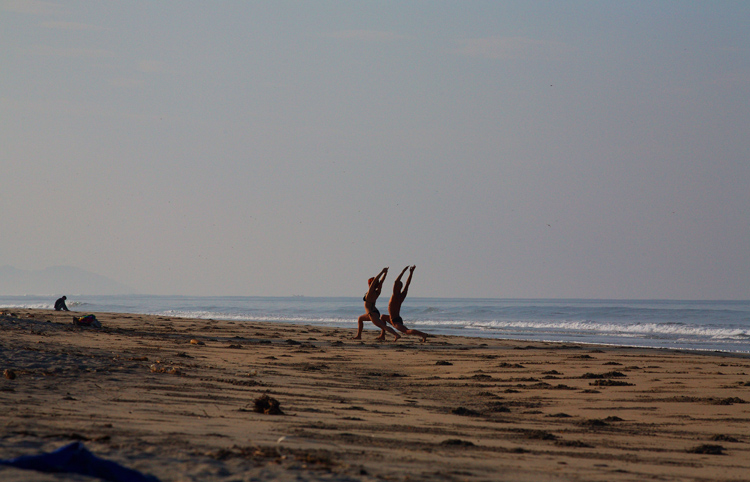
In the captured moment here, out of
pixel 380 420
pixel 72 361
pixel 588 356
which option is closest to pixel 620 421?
pixel 380 420

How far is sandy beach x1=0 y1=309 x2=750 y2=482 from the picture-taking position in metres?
4.27

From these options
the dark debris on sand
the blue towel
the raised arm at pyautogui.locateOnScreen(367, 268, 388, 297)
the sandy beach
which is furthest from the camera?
the raised arm at pyautogui.locateOnScreen(367, 268, 388, 297)

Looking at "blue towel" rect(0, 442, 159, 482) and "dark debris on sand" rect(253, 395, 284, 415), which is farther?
"dark debris on sand" rect(253, 395, 284, 415)

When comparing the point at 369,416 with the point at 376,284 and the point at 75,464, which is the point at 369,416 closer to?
the point at 75,464

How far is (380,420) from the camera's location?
20.9ft

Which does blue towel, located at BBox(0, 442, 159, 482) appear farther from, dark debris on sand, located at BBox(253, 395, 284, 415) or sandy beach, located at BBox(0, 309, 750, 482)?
dark debris on sand, located at BBox(253, 395, 284, 415)

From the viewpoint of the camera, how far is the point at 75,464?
3.53 m

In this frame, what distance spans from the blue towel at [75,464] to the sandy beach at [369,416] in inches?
3.3

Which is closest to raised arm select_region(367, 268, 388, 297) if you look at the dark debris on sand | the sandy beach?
the sandy beach

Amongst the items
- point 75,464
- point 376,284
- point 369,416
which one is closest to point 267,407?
point 369,416

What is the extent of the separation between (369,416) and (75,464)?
3.48 m

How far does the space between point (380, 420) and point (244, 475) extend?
2.78 metres

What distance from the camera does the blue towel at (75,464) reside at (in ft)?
11.4

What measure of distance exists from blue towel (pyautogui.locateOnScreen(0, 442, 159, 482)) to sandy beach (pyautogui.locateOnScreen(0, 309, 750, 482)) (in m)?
0.08
